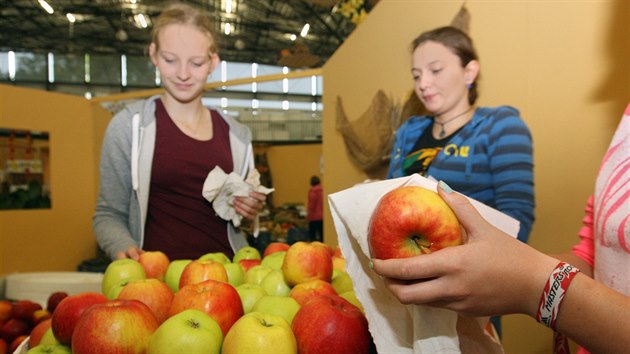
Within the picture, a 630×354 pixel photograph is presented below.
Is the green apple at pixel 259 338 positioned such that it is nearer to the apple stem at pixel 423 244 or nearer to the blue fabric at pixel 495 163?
the apple stem at pixel 423 244

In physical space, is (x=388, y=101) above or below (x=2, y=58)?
below

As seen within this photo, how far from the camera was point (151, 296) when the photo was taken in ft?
3.20

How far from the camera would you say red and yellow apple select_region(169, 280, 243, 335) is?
0.88 metres

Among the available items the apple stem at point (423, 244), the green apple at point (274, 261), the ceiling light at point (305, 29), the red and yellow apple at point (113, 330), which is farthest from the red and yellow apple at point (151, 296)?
the ceiling light at point (305, 29)

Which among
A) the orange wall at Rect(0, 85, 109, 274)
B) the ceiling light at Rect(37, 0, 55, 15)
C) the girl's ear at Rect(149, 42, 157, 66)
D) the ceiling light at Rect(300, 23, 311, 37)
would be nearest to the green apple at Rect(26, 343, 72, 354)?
the girl's ear at Rect(149, 42, 157, 66)

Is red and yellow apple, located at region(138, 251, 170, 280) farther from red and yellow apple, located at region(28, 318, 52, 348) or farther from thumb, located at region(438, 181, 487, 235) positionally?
thumb, located at region(438, 181, 487, 235)

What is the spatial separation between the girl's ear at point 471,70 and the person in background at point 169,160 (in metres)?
0.88

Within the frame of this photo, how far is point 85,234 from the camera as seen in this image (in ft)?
20.4

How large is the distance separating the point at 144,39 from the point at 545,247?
1717 centimetres

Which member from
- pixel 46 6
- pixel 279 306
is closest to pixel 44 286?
pixel 279 306

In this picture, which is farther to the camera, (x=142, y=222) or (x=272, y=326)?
(x=142, y=222)

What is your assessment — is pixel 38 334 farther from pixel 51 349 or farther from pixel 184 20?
pixel 184 20

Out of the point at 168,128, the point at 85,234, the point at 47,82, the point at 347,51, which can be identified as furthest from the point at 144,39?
the point at 168,128

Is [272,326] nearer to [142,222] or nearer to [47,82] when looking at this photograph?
[142,222]
